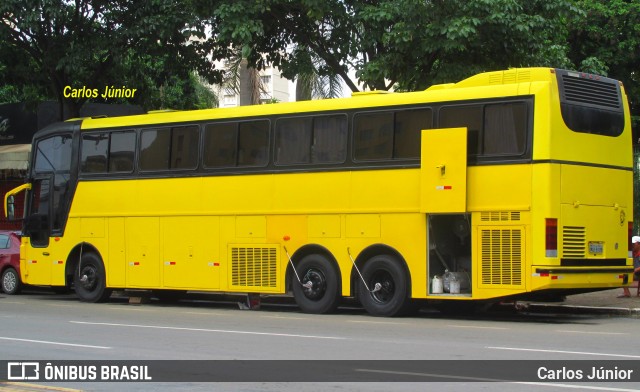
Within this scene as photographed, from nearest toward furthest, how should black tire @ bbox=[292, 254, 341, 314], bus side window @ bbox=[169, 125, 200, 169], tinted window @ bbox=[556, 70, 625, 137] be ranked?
tinted window @ bbox=[556, 70, 625, 137] → black tire @ bbox=[292, 254, 341, 314] → bus side window @ bbox=[169, 125, 200, 169]

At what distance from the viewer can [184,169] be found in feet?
70.9

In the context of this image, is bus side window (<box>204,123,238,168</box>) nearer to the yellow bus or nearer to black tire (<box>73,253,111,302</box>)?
the yellow bus

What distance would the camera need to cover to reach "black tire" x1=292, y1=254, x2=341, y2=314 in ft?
63.7

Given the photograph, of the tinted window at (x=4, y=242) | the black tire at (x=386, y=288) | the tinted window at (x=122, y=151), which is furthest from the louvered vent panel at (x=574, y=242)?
the tinted window at (x=4, y=242)

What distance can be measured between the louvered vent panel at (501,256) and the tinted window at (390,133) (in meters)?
2.04

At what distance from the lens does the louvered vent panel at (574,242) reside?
16.9 metres

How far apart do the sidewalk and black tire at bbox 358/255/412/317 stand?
3.43 meters

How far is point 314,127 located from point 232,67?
12.1 meters

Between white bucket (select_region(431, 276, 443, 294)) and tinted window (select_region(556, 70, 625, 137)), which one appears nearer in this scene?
tinted window (select_region(556, 70, 625, 137))

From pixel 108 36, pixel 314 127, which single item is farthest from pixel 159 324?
pixel 108 36

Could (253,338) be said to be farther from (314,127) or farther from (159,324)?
(314,127)

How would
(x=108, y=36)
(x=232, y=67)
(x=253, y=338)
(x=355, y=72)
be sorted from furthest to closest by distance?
(x=232, y=67)
(x=108, y=36)
(x=355, y=72)
(x=253, y=338)

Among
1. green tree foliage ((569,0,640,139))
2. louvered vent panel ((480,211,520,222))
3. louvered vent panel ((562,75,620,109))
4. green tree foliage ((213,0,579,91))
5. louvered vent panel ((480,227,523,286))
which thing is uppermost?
green tree foliage ((569,0,640,139))

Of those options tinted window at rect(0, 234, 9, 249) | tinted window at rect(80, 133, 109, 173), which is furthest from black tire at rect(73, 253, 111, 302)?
tinted window at rect(0, 234, 9, 249)
